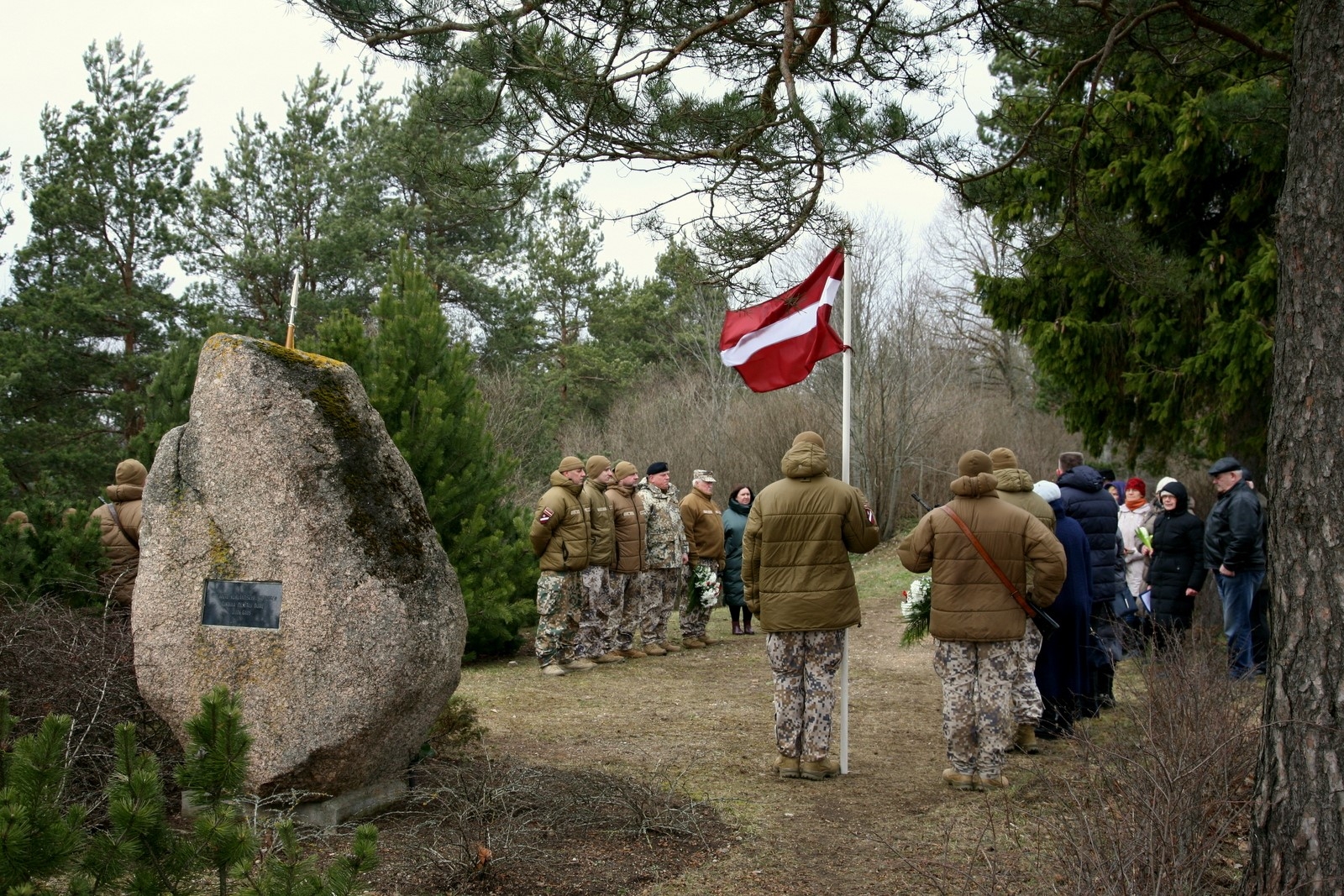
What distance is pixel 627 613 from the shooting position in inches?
468

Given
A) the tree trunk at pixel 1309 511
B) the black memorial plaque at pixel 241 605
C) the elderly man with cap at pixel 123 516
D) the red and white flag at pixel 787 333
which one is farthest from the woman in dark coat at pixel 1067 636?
the elderly man with cap at pixel 123 516

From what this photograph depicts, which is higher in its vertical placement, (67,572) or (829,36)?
(829,36)

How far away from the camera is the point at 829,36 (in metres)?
7.45

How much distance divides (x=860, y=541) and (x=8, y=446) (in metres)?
17.1

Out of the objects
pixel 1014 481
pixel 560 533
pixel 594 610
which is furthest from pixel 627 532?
pixel 1014 481

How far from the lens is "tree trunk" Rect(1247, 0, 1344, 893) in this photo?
377 cm

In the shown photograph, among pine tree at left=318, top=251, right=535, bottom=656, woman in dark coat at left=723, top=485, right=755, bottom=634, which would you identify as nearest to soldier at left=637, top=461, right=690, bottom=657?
woman in dark coat at left=723, top=485, right=755, bottom=634

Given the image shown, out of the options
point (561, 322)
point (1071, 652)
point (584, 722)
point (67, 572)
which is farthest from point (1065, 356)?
point (561, 322)

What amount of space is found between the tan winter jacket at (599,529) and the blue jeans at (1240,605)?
5.43 m

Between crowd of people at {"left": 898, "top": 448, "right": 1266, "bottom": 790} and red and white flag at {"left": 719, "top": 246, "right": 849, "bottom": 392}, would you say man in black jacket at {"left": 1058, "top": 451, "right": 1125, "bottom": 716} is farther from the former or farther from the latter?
red and white flag at {"left": 719, "top": 246, "right": 849, "bottom": 392}

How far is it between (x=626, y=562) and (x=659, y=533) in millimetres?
738

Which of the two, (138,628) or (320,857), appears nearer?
(320,857)

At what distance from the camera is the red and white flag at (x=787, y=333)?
7.64 metres

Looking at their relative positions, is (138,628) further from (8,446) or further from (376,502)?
(8,446)
